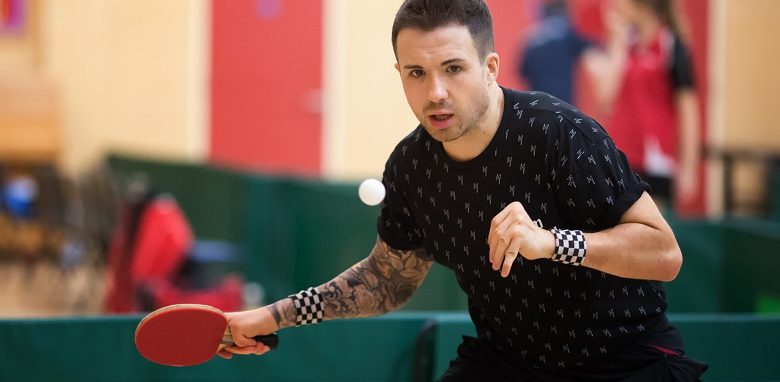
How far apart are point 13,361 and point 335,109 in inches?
316

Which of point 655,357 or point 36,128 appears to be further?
point 36,128

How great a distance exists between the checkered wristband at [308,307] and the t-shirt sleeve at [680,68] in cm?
479

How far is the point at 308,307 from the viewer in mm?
2645

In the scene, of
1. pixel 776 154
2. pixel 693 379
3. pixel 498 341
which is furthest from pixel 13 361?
pixel 776 154

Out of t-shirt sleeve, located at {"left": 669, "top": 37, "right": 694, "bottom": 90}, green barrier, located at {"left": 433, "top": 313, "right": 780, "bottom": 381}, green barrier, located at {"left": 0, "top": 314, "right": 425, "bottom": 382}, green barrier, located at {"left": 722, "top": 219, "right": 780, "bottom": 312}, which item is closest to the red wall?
t-shirt sleeve, located at {"left": 669, "top": 37, "right": 694, "bottom": 90}

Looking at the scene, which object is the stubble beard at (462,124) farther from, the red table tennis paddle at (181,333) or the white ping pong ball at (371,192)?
the red table tennis paddle at (181,333)

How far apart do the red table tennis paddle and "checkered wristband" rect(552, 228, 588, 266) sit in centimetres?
77

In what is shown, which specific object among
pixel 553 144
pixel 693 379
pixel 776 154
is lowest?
pixel 776 154

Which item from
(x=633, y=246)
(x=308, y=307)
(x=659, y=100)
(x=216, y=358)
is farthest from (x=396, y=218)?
(x=659, y=100)

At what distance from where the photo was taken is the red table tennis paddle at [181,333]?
8.05 feet

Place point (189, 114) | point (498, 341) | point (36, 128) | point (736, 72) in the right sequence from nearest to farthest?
point (498, 341) → point (36, 128) → point (189, 114) → point (736, 72)

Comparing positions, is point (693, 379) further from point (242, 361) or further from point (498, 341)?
point (242, 361)

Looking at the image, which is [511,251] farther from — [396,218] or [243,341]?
[243,341]

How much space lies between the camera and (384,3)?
436 inches
